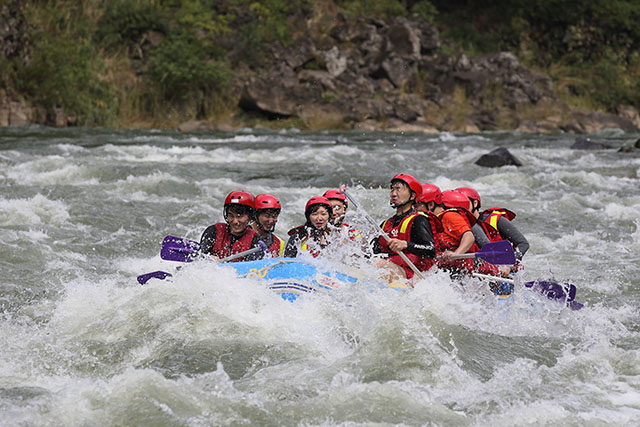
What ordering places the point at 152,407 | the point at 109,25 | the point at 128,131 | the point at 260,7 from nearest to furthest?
the point at 152,407 → the point at 128,131 → the point at 109,25 → the point at 260,7

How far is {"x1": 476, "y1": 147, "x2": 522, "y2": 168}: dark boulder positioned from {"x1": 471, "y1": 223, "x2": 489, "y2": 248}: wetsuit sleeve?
30.7ft

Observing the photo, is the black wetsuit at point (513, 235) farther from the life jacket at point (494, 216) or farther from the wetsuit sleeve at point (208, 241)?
the wetsuit sleeve at point (208, 241)

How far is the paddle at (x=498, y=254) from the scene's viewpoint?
6.02 metres

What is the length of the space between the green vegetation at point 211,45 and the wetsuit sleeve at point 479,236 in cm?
1927

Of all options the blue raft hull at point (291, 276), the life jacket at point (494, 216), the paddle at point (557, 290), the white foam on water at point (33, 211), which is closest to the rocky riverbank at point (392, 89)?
the white foam on water at point (33, 211)

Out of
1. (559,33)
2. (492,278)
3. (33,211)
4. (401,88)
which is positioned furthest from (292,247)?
(559,33)

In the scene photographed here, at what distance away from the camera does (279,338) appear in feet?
17.8

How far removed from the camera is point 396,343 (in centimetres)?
521

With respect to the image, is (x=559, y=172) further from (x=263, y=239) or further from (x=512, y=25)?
(x=512, y=25)

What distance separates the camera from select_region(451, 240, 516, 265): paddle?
237 inches

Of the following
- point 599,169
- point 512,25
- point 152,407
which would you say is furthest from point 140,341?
point 512,25

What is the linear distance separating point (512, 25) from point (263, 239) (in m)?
32.3

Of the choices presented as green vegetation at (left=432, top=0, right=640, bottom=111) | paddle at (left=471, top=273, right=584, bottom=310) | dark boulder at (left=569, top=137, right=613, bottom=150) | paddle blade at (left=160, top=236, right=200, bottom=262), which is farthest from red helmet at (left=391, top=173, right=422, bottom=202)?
green vegetation at (left=432, top=0, right=640, bottom=111)

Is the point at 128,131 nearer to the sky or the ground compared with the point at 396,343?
nearer to the ground
